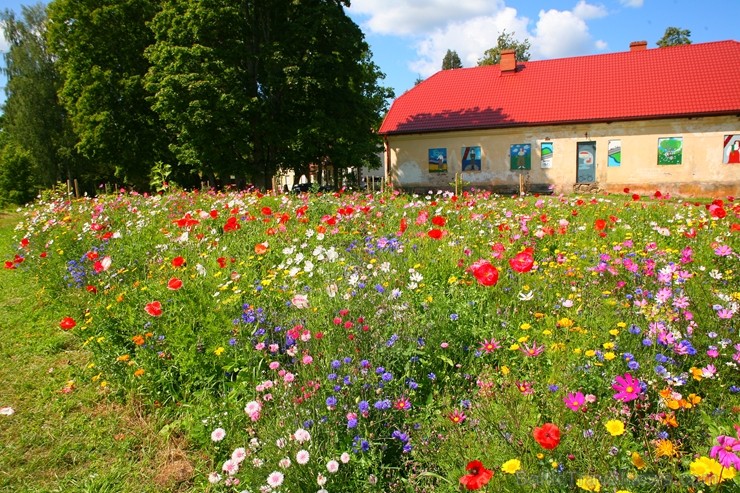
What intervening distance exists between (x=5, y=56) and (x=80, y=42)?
14.3 meters

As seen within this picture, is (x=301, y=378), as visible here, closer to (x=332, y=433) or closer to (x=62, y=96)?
(x=332, y=433)

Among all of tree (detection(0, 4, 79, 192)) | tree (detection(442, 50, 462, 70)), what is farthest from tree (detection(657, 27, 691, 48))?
tree (detection(0, 4, 79, 192))

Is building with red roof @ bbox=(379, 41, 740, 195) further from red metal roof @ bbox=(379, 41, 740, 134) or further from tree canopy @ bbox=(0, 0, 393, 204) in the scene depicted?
tree canopy @ bbox=(0, 0, 393, 204)

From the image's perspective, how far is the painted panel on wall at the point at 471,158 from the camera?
79.9 ft

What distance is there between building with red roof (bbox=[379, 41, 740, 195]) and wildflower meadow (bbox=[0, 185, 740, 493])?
58.1ft

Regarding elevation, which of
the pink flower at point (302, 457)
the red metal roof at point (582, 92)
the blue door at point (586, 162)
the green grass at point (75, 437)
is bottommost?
the green grass at point (75, 437)

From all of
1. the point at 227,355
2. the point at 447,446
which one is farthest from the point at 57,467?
the point at 447,446

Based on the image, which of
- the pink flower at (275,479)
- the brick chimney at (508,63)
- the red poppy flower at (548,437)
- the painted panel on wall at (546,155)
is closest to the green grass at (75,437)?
Result: the pink flower at (275,479)

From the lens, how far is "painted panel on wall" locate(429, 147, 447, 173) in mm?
24922

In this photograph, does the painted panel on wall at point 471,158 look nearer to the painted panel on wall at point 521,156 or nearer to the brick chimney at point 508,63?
the painted panel on wall at point 521,156

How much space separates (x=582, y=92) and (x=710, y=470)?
2542cm

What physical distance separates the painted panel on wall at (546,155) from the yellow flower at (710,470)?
23.5 meters

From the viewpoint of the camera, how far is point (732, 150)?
20.5 m

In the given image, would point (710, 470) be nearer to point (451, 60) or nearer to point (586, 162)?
point (586, 162)
